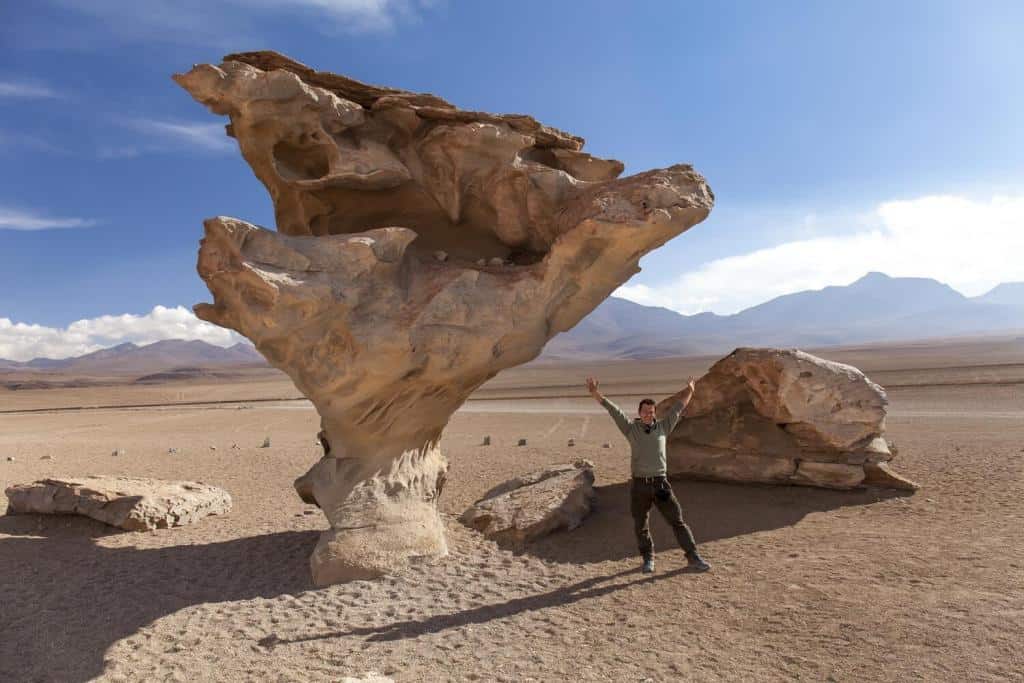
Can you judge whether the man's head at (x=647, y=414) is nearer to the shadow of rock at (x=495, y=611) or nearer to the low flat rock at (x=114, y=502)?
the shadow of rock at (x=495, y=611)

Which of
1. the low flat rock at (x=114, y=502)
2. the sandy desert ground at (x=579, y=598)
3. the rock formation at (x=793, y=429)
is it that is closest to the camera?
the sandy desert ground at (x=579, y=598)

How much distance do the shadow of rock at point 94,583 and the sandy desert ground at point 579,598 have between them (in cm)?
3

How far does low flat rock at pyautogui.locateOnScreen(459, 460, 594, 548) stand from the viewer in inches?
297

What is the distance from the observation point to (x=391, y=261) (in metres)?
7.00

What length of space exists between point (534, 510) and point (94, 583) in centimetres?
487

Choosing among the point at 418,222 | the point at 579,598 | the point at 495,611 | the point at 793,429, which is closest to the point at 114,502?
the point at 418,222

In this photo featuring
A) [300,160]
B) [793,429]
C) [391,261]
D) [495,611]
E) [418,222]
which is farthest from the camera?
[793,429]

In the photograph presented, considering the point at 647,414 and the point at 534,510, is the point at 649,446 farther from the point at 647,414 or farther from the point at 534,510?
the point at 534,510

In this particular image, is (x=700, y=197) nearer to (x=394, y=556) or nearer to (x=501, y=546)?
(x=501, y=546)

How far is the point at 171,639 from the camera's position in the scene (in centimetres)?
534

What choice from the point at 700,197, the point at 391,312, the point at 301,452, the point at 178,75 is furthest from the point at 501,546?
the point at 301,452

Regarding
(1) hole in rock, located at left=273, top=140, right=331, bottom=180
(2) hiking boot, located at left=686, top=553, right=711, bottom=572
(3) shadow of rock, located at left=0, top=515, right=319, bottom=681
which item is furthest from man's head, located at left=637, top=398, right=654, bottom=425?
(1) hole in rock, located at left=273, top=140, right=331, bottom=180

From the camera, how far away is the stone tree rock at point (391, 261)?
654cm

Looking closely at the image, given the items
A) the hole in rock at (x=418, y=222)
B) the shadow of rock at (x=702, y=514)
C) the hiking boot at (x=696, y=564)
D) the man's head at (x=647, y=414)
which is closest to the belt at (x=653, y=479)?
the man's head at (x=647, y=414)
